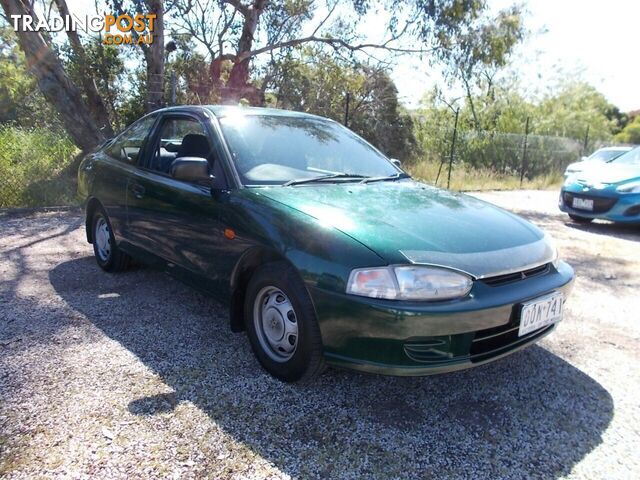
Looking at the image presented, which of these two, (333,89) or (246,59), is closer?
(246,59)

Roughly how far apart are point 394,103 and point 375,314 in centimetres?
1461

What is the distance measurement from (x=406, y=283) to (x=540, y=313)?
816 mm

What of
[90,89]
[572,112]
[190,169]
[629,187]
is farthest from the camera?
[572,112]

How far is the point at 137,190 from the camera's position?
370cm

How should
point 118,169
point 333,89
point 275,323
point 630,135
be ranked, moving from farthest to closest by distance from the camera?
point 630,135
point 333,89
point 118,169
point 275,323

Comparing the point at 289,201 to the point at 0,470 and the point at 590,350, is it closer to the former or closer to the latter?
the point at 0,470

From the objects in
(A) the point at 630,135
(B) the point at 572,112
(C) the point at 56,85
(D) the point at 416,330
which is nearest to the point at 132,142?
(D) the point at 416,330

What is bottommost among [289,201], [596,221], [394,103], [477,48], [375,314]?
[596,221]

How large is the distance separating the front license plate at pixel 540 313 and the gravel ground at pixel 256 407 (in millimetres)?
432

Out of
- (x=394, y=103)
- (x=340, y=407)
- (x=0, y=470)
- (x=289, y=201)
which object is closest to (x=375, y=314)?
(x=340, y=407)

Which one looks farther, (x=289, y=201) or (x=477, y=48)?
(x=477, y=48)

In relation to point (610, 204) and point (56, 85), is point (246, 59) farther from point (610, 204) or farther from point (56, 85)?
point (610, 204)

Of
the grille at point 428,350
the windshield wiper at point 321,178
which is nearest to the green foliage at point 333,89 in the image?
the windshield wiper at point 321,178

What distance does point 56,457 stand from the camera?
2014mm
